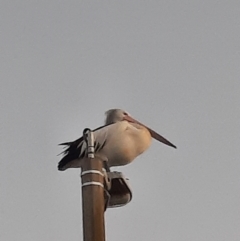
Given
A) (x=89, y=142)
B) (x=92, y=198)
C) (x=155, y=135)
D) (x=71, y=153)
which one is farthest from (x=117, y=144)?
(x=92, y=198)

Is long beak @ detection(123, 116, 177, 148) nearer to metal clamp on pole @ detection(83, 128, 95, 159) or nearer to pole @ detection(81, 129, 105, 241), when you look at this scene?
metal clamp on pole @ detection(83, 128, 95, 159)

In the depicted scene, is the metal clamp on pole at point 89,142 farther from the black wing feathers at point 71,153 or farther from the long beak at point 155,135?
the long beak at point 155,135

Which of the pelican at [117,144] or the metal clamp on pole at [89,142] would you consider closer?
the metal clamp on pole at [89,142]

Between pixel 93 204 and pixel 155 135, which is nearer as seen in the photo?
pixel 93 204

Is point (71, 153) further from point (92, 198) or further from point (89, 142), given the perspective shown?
point (92, 198)

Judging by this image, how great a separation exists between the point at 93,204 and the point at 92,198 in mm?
49

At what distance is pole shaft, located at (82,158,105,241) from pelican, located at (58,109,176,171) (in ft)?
5.89

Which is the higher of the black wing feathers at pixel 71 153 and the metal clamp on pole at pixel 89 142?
the black wing feathers at pixel 71 153

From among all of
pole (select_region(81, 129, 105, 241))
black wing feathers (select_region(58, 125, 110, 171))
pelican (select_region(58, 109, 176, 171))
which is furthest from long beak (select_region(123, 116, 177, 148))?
pole (select_region(81, 129, 105, 241))

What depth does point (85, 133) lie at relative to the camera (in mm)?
3492

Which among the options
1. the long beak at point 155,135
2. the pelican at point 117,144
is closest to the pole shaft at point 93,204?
the pelican at point 117,144

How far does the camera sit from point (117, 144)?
5641 millimetres

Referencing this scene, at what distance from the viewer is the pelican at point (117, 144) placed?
546cm

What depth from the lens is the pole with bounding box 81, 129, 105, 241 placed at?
299 centimetres
